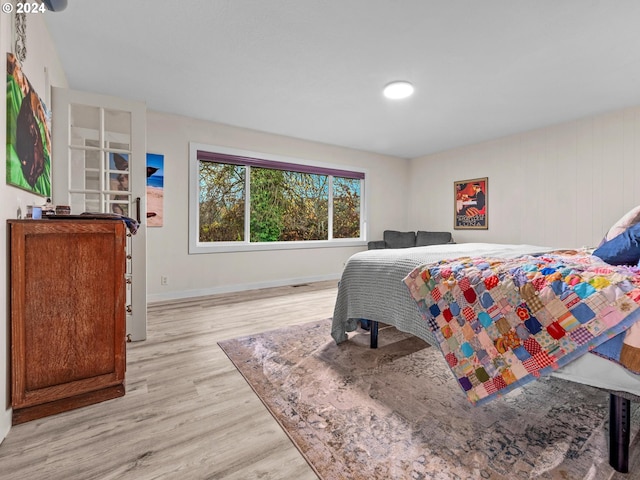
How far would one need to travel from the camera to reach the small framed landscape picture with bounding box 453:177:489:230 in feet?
16.0

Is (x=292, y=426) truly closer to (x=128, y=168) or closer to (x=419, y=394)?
(x=419, y=394)

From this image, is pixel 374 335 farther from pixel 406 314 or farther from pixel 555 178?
pixel 555 178

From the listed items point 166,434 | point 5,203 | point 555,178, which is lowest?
point 166,434

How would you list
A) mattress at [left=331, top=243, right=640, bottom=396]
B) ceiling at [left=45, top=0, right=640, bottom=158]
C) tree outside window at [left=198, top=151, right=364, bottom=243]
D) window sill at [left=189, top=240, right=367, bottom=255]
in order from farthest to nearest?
tree outside window at [left=198, top=151, right=364, bottom=243] → window sill at [left=189, top=240, right=367, bottom=255] → ceiling at [left=45, top=0, right=640, bottom=158] → mattress at [left=331, top=243, right=640, bottom=396]

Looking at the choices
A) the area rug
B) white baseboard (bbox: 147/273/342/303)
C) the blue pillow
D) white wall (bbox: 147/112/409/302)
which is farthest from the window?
the blue pillow

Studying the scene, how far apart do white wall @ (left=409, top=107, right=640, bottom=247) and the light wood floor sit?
4.44 metres

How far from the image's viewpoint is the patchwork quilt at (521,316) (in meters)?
1.07

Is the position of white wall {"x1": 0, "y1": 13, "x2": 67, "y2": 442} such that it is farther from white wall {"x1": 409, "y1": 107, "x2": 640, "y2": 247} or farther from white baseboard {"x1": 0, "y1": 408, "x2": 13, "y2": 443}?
white wall {"x1": 409, "y1": 107, "x2": 640, "y2": 247}

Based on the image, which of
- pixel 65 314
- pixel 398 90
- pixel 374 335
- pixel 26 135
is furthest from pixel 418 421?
pixel 398 90

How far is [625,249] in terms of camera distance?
1.48 meters

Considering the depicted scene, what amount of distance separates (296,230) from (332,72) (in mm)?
2691

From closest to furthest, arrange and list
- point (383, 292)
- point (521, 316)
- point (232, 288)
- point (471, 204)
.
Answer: point (521, 316) → point (383, 292) → point (232, 288) → point (471, 204)

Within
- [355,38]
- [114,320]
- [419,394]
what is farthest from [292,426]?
[355,38]

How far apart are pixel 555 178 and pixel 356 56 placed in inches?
133
